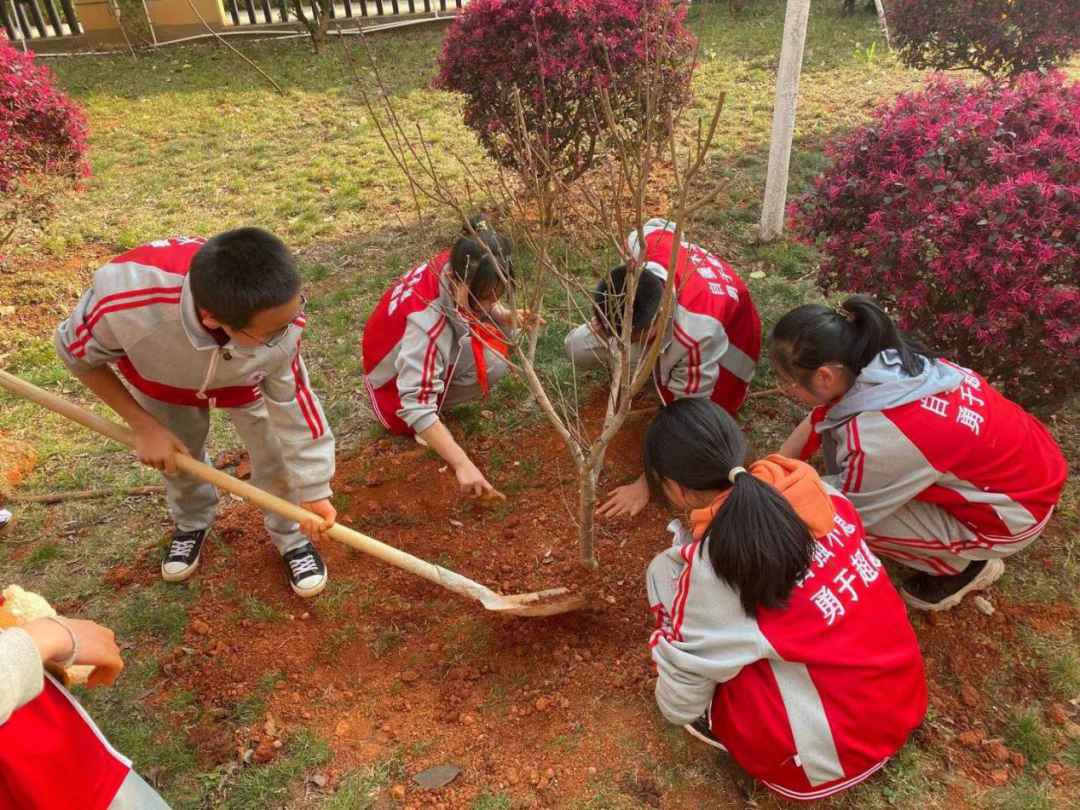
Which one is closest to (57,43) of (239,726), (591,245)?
(591,245)

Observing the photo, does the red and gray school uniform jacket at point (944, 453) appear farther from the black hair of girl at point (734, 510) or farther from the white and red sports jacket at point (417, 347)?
the white and red sports jacket at point (417, 347)

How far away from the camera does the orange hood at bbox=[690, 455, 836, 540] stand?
1.84 metres

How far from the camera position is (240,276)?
2.01 m

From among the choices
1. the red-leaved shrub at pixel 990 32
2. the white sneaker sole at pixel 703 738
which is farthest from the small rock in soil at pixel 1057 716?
the red-leaved shrub at pixel 990 32

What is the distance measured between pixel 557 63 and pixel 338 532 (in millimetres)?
3253

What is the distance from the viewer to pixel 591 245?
5105 millimetres

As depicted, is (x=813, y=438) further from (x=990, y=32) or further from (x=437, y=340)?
(x=990, y=32)

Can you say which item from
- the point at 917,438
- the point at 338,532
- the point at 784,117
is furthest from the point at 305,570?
the point at 784,117

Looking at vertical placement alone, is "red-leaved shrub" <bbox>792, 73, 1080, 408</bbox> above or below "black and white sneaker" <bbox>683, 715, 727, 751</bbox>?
above

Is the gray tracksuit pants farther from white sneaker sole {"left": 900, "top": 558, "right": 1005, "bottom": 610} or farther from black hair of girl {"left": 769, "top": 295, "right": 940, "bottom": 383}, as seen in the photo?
white sneaker sole {"left": 900, "top": 558, "right": 1005, "bottom": 610}

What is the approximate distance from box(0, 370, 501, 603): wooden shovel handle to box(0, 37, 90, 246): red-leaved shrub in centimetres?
294

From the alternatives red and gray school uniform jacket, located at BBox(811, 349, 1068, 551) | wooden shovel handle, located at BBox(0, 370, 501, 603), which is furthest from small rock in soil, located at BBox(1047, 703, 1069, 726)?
wooden shovel handle, located at BBox(0, 370, 501, 603)

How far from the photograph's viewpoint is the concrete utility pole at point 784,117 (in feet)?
14.3

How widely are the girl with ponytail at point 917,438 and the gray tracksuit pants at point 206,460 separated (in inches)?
73.0
